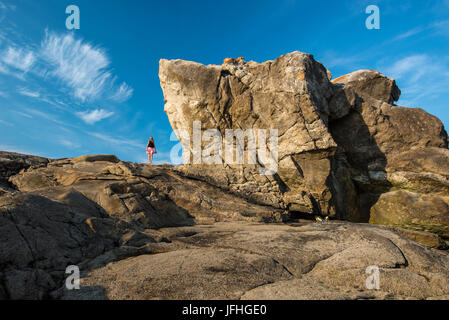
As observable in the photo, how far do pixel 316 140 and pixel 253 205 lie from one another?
5760 millimetres

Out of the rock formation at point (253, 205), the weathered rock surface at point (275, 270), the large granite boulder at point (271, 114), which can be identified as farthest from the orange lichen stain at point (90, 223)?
the large granite boulder at point (271, 114)

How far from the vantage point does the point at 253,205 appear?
12.3m

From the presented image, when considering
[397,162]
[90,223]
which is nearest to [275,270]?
[90,223]

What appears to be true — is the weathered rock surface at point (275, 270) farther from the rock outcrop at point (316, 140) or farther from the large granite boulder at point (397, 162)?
the large granite boulder at point (397, 162)

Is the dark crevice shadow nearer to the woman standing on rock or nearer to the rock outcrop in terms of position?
the rock outcrop

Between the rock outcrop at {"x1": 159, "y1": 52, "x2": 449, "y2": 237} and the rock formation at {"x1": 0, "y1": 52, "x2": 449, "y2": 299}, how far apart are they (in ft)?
0.26

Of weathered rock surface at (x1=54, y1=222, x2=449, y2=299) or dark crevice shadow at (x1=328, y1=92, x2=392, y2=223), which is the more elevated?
dark crevice shadow at (x1=328, y1=92, x2=392, y2=223)

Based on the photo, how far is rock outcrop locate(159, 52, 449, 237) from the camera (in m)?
14.3

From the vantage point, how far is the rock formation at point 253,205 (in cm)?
494

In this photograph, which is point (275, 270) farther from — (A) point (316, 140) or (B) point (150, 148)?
(B) point (150, 148)

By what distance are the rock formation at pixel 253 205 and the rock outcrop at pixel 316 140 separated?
78 millimetres

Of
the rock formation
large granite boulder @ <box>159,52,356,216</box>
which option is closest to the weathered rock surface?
the rock formation
